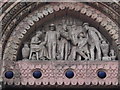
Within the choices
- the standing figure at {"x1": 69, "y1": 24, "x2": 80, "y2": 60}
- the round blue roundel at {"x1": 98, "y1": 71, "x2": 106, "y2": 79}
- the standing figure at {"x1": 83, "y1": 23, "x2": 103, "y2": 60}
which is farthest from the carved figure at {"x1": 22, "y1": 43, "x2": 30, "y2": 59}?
the round blue roundel at {"x1": 98, "y1": 71, "x2": 106, "y2": 79}

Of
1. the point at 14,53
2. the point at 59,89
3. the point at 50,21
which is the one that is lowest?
the point at 59,89

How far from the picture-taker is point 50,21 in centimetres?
987

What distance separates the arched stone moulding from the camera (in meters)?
9.51

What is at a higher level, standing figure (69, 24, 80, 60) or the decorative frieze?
standing figure (69, 24, 80, 60)

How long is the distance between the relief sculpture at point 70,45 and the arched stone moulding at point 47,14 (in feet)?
0.65

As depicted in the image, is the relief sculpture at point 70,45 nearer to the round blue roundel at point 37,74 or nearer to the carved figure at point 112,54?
the carved figure at point 112,54

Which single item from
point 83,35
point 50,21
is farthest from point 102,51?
point 50,21

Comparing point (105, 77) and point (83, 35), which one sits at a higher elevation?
point (83, 35)

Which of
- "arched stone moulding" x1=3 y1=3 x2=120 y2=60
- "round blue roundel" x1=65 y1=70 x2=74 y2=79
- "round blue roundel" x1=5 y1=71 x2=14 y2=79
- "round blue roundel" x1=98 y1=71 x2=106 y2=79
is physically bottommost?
"round blue roundel" x1=98 y1=71 x2=106 y2=79

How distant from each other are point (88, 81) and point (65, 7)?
1.38 metres

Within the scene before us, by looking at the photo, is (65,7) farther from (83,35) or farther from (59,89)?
(59,89)

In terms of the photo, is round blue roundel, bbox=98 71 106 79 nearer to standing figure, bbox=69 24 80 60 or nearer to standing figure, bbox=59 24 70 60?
standing figure, bbox=69 24 80 60

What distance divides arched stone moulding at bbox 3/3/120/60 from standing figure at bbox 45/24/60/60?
0.29 m

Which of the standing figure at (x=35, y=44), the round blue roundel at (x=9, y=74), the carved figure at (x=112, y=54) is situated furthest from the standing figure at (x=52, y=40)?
the carved figure at (x=112, y=54)
